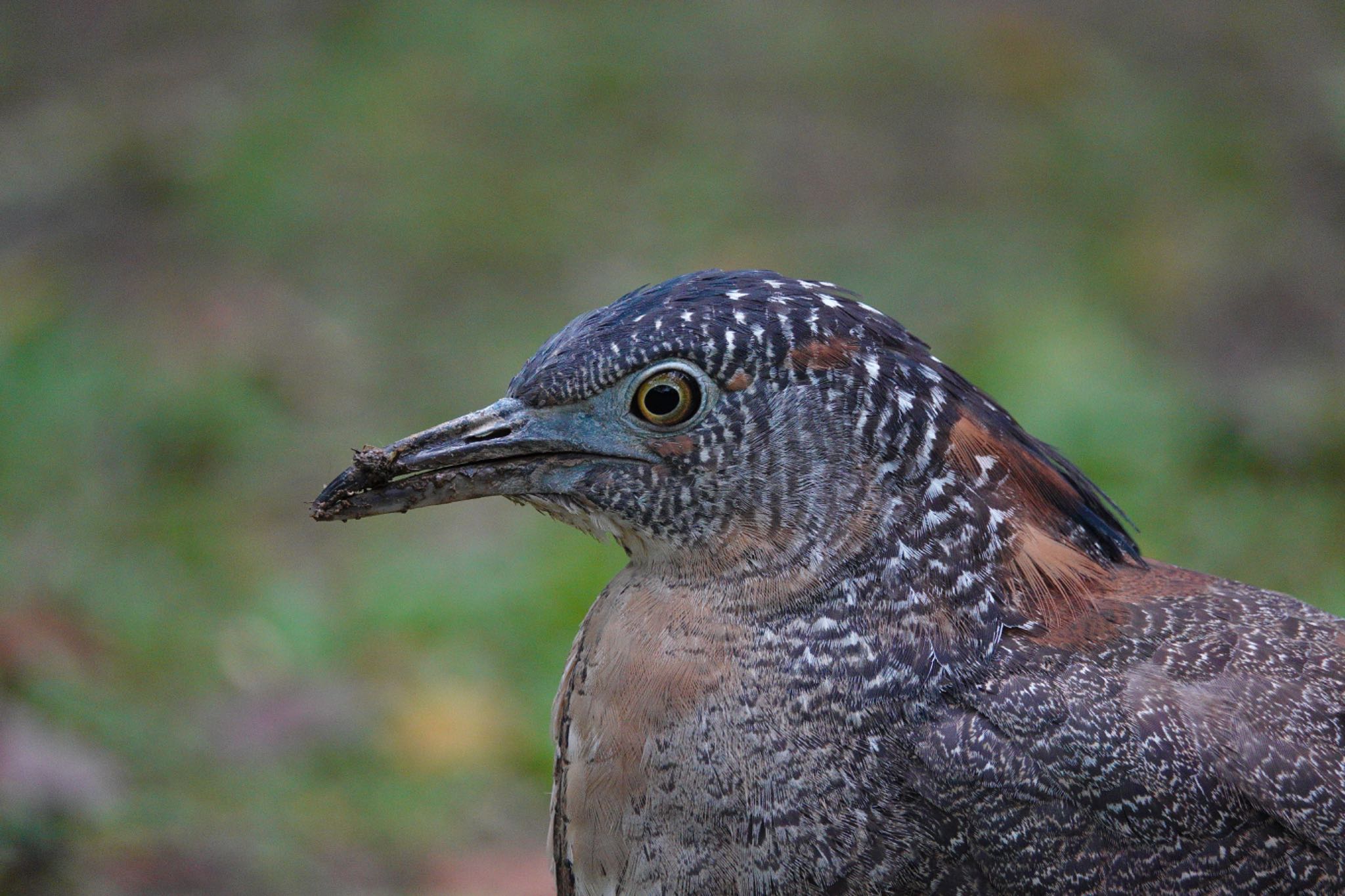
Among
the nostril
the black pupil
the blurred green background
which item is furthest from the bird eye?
the blurred green background

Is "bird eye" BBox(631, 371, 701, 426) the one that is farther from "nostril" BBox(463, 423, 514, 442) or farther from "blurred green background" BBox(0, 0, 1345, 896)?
"blurred green background" BBox(0, 0, 1345, 896)

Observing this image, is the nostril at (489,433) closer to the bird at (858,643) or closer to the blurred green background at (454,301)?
the bird at (858,643)

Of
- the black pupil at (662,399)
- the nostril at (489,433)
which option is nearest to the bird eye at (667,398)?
the black pupil at (662,399)

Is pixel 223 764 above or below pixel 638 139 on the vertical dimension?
below

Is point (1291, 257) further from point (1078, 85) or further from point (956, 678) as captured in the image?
point (956, 678)

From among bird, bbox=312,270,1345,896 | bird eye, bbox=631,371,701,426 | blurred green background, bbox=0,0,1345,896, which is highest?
blurred green background, bbox=0,0,1345,896

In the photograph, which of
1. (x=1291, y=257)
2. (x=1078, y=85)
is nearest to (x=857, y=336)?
(x=1291, y=257)

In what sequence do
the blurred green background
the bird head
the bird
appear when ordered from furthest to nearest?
the blurred green background → the bird head → the bird
